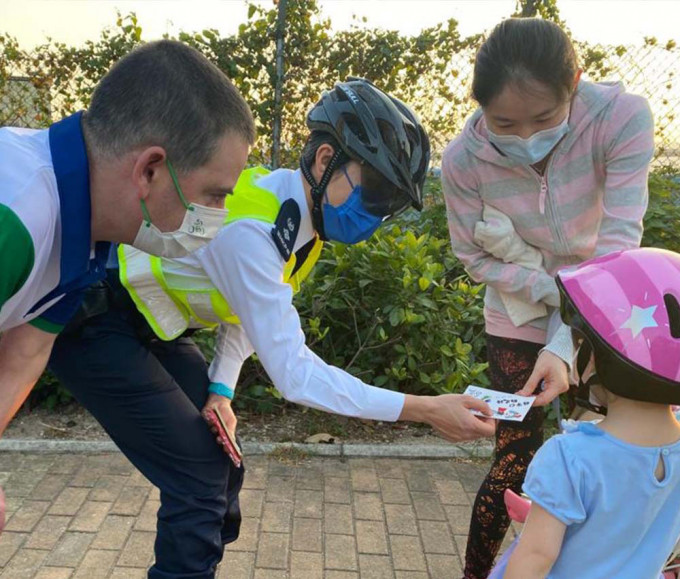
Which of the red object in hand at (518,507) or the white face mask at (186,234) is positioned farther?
the red object in hand at (518,507)

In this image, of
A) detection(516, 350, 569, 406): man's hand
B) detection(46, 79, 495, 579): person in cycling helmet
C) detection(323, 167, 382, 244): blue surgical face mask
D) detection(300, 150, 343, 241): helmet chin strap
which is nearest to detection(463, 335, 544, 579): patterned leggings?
detection(516, 350, 569, 406): man's hand

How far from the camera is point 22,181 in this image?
1494 mm

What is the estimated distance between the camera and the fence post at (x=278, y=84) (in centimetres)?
670

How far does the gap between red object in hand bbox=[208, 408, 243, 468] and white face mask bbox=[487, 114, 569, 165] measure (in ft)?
4.23

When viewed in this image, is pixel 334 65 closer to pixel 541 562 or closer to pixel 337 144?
pixel 337 144

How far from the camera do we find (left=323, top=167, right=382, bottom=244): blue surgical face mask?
7.58 ft

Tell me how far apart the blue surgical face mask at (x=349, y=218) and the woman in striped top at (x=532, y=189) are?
495 mm

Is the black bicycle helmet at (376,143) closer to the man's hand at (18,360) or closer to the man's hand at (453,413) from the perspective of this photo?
the man's hand at (453,413)

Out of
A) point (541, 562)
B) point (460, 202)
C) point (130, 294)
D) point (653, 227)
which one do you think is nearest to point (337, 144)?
point (460, 202)

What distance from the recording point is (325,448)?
4.43 metres

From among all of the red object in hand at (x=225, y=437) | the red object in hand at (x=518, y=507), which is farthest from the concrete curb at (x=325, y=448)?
the red object in hand at (x=518, y=507)

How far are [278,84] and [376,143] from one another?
484cm

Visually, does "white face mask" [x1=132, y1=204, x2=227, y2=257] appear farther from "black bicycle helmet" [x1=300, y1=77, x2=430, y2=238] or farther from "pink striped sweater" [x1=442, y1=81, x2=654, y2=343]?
"pink striped sweater" [x1=442, y1=81, x2=654, y2=343]

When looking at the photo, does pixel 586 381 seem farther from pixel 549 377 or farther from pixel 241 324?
pixel 241 324
